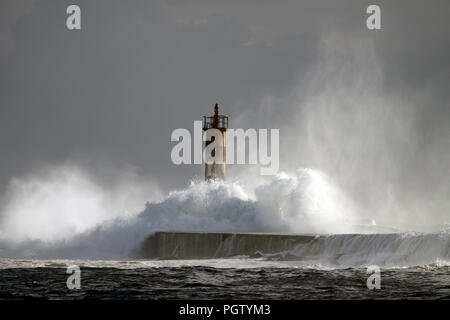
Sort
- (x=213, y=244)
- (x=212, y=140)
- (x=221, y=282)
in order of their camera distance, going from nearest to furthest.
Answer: (x=221, y=282) → (x=213, y=244) → (x=212, y=140)

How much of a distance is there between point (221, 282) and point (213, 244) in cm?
607

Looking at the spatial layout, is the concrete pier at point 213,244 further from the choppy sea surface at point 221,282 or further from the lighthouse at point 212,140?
the lighthouse at point 212,140

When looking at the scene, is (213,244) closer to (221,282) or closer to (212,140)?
(221,282)

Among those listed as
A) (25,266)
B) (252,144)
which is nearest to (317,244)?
(25,266)

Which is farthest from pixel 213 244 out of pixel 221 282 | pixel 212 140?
pixel 212 140

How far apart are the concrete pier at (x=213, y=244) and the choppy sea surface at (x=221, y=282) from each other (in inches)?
41.4

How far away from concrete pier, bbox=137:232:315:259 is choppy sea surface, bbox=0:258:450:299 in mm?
1051

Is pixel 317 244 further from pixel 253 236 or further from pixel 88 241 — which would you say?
pixel 88 241

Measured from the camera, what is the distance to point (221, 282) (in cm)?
1277

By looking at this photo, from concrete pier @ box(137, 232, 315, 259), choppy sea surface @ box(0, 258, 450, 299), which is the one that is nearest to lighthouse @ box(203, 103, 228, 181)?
concrete pier @ box(137, 232, 315, 259)

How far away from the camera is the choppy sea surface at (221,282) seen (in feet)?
36.2

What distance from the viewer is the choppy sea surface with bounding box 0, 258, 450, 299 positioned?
11023mm

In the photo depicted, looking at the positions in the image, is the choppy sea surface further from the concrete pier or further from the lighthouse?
the lighthouse
